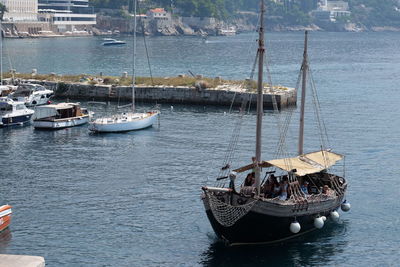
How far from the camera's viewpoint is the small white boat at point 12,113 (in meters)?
80.2

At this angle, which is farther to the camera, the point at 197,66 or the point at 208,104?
the point at 197,66

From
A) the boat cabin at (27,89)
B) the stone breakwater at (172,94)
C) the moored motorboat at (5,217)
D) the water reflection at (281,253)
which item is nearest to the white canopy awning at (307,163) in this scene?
the water reflection at (281,253)

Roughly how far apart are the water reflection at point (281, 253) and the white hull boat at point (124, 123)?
34.1 m

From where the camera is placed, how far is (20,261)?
3600 cm

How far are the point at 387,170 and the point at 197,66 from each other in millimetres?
103334

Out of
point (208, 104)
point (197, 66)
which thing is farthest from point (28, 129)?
point (197, 66)

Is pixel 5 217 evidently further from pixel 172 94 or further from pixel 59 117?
pixel 172 94

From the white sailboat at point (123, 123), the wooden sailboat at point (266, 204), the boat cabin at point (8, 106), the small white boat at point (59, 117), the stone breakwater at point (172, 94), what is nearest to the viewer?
the wooden sailboat at point (266, 204)

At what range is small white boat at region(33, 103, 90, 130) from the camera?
78812mm

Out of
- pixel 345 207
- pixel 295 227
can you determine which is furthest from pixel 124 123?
pixel 295 227

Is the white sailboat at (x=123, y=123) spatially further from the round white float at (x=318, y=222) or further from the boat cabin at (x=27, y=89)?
the round white float at (x=318, y=222)

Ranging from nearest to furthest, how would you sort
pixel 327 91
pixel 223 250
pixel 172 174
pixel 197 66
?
pixel 223 250 < pixel 172 174 < pixel 327 91 < pixel 197 66

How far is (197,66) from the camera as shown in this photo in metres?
162

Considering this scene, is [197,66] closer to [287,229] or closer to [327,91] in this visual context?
[327,91]
